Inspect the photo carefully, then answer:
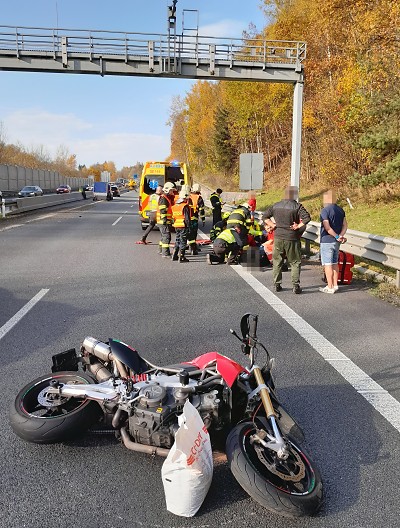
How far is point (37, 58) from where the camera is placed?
69.8 feet

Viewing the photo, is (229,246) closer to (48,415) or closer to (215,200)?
(215,200)

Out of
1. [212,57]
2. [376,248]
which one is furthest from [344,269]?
[212,57]

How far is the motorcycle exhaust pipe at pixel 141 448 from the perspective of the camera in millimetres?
2895

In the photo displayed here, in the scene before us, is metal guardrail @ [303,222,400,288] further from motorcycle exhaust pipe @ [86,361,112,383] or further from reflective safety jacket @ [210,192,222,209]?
reflective safety jacket @ [210,192,222,209]

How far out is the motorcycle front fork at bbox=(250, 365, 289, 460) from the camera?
2.70m

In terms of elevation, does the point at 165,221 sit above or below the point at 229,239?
above

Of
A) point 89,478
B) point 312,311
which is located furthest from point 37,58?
point 89,478

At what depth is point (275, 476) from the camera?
271 cm

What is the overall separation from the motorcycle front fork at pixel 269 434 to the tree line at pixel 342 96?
1490 cm

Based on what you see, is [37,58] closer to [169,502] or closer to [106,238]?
[106,238]

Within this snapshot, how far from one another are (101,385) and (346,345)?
3.12 m

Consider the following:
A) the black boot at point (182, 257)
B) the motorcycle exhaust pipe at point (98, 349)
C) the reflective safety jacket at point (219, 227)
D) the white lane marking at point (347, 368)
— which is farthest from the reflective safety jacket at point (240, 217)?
the motorcycle exhaust pipe at point (98, 349)

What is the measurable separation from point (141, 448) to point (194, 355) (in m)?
2.00

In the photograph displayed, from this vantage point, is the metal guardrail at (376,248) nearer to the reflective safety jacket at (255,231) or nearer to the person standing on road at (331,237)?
the person standing on road at (331,237)
